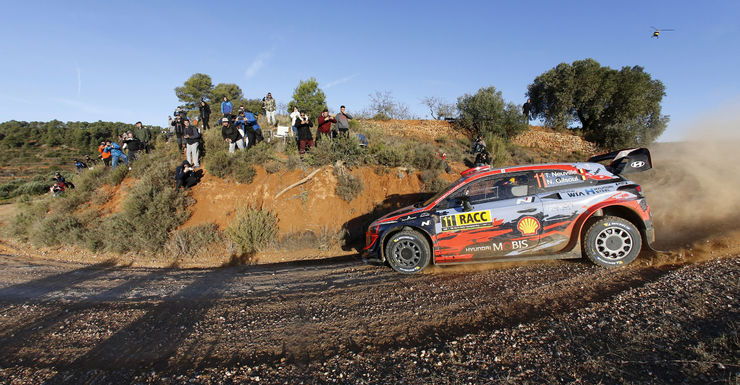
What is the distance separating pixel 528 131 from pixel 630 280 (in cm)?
1781

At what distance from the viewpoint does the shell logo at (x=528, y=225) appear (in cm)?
519

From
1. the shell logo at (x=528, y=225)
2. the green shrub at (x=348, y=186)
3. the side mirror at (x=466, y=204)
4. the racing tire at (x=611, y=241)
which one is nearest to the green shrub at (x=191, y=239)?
the green shrub at (x=348, y=186)

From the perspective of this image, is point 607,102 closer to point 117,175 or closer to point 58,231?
point 117,175

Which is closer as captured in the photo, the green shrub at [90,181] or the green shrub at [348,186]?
the green shrub at [348,186]

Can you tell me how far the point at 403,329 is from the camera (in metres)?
3.31

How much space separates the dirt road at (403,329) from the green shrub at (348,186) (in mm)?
5046

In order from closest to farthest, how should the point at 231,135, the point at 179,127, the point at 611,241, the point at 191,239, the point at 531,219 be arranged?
the point at 611,241, the point at 531,219, the point at 191,239, the point at 231,135, the point at 179,127

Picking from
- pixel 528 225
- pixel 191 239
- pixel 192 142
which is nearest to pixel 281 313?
pixel 528 225

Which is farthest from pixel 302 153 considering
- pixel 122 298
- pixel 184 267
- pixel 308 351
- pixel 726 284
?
pixel 726 284

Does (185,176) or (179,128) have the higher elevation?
(179,128)

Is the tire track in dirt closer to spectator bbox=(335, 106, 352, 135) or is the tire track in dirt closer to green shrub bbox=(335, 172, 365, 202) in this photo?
green shrub bbox=(335, 172, 365, 202)

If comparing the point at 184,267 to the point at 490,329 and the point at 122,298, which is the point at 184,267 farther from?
the point at 490,329

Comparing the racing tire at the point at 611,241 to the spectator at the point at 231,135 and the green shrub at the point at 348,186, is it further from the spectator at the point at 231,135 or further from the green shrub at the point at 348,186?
the spectator at the point at 231,135

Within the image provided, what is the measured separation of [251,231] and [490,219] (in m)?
6.63
